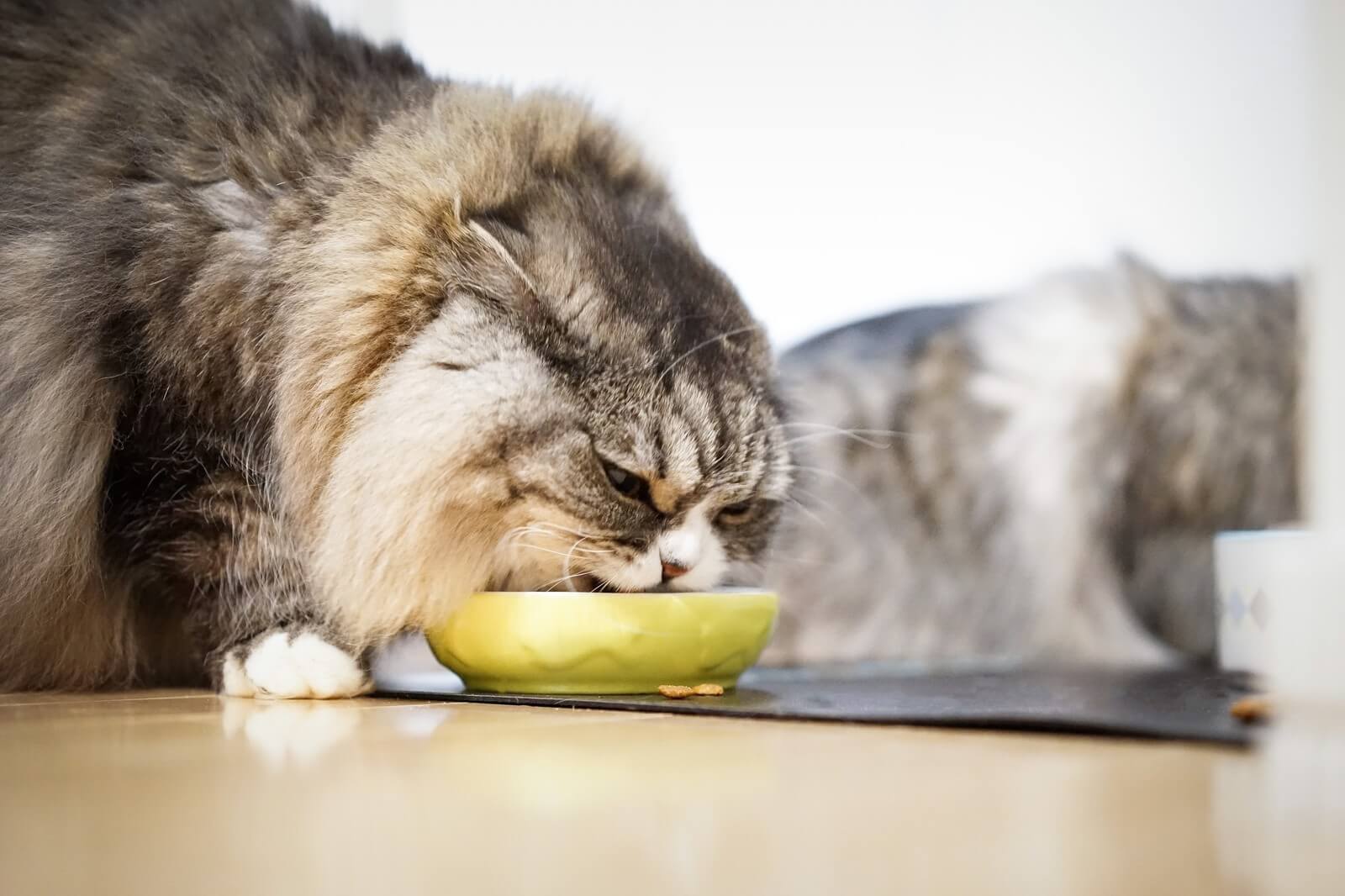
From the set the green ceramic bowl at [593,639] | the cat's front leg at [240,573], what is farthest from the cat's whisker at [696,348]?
the cat's front leg at [240,573]

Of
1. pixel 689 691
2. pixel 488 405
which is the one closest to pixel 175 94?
pixel 488 405

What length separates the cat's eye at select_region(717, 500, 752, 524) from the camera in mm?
1523

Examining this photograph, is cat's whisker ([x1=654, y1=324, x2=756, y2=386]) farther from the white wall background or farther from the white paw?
the white wall background

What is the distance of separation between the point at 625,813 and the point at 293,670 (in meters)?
0.80

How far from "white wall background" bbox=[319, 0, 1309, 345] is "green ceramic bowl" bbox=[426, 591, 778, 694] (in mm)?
1004

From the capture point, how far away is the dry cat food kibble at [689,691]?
1.36 meters

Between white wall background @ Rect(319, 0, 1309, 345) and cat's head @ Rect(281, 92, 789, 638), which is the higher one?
white wall background @ Rect(319, 0, 1309, 345)

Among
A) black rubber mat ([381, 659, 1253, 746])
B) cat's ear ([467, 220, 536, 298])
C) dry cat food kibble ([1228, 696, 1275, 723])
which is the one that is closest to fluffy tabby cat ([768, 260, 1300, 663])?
black rubber mat ([381, 659, 1253, 746])

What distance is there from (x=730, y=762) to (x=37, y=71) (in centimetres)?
141

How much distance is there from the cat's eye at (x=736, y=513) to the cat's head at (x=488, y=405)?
11 millimetres

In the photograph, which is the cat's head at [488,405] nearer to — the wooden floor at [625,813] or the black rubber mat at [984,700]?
the black rubber mat at [984,700]

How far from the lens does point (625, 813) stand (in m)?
0.74

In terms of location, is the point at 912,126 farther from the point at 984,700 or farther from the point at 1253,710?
the point at 1253,710

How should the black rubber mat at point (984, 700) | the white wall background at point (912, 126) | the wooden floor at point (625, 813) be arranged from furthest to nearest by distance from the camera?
Answer: the white wall background at point (912, 126), the black rubber mat at point (984, 700), the wooden floor at point (625, 813)
